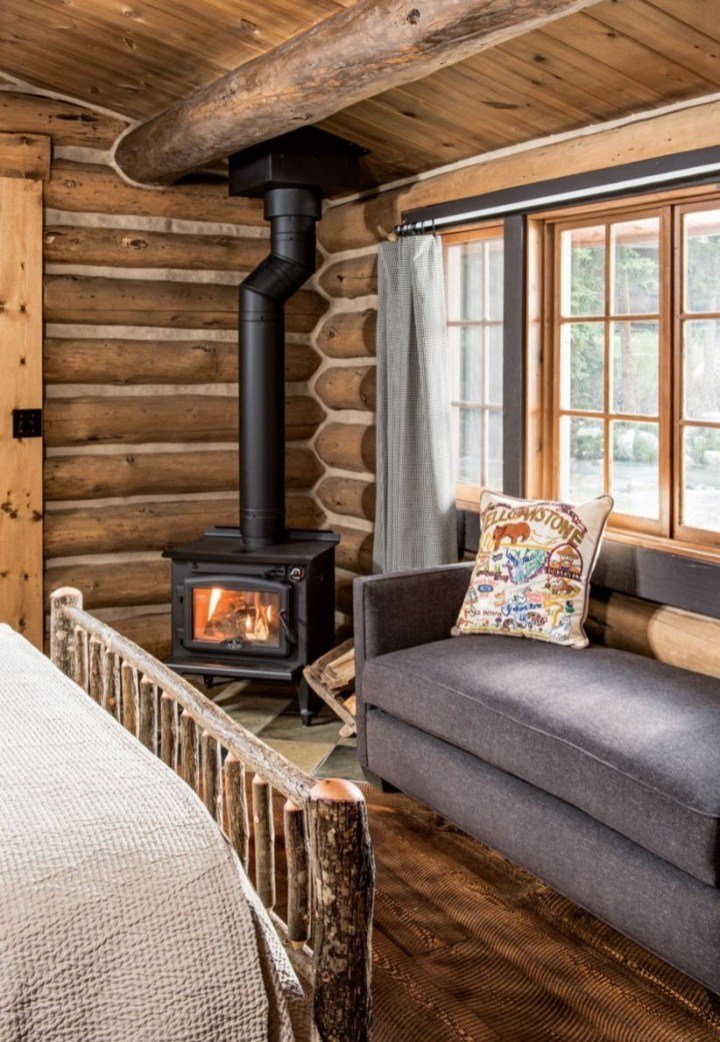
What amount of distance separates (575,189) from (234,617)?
233 cm

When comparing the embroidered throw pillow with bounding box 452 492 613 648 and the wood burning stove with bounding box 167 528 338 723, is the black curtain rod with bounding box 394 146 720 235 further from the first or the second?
the wood burning stove with bounding box 167 528 338 723

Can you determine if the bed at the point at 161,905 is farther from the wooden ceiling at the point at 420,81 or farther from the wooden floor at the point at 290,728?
the wooden ceiling at the point at 420,81

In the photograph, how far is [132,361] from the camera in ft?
18.0

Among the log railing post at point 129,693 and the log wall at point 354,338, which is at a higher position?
the log wall at point 354,338

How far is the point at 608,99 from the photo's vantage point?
12.2 feet

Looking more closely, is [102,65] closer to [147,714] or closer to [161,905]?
[147,714]

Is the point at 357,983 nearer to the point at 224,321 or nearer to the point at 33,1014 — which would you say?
the point at 33,1014

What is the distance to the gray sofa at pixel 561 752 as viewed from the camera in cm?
260

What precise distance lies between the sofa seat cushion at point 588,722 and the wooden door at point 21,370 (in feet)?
7.17

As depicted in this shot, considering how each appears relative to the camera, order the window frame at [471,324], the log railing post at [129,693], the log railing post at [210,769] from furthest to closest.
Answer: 1. the window frame at [471,324]
2. the log railing post at [129,693]
3. the log railing post at [210,769]

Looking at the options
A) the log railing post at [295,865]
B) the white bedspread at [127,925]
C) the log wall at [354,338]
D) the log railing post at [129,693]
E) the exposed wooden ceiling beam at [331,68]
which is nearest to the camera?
the white bedspread at [127,925]

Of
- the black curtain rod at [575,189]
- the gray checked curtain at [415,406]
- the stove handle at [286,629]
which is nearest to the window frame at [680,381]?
the black curtain rod at [575,189]

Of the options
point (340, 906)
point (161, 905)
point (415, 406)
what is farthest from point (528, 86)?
point (161, 905)

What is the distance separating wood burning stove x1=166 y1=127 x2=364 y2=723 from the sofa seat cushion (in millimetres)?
981
